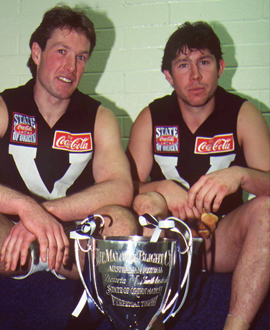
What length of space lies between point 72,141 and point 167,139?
1.34 feet

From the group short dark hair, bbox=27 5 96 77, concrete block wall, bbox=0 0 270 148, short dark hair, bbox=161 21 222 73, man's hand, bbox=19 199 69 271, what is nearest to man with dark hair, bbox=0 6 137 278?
short dark hair, bbox=27 5 96 77

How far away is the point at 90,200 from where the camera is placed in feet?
3.98

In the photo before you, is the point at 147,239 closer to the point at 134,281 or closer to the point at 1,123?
the point at 134,281

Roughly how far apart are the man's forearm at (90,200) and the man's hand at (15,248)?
18cm

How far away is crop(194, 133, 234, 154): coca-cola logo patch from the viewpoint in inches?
60.9

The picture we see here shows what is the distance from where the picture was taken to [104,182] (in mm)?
1313

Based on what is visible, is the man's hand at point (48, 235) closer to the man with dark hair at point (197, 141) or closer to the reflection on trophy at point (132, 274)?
the reflection on trophy at point (132, 274)

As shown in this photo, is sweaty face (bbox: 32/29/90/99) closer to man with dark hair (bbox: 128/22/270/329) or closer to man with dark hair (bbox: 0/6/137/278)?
man with dark hair (bbox: 0/6/137/278)

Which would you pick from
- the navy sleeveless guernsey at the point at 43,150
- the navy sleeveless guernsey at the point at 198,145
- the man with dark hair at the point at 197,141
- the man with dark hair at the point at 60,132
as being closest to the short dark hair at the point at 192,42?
the man with dark hair at the point at 197,141

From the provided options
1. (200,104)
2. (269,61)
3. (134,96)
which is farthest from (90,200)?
(269,61)

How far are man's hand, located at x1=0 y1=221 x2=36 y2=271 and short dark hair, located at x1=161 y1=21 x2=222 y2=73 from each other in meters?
1.05

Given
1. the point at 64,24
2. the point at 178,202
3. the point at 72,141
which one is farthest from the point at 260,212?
the point at 64,24

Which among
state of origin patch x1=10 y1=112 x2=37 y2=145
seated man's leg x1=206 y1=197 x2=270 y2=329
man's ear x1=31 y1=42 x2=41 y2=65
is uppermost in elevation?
man's ear x1=31 y1=42 x2=41 y2=65

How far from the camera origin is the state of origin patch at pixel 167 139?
160 centimetres
